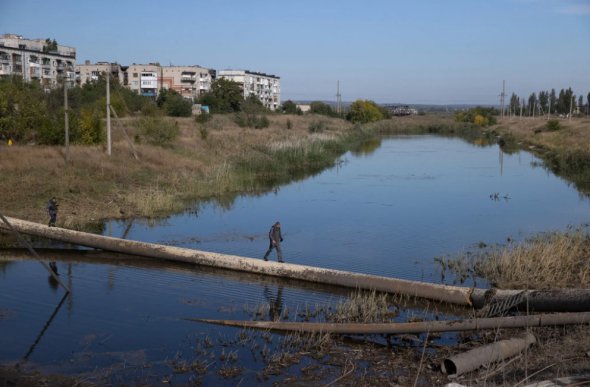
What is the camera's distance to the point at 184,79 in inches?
4601

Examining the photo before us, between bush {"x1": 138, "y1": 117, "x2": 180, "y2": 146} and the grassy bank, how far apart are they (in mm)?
385

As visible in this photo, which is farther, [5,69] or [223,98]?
[5,69]

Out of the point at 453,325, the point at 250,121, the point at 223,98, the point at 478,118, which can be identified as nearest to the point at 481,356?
the point at 453,325

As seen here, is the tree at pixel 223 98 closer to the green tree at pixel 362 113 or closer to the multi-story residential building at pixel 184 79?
the green tree at pixel 362 113

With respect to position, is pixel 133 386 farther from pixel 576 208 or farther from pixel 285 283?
pixel 576 208

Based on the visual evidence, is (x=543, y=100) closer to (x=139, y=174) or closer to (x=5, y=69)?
(x=5, y=69)

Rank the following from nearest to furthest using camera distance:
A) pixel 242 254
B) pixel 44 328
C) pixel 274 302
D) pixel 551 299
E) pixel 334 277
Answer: pixel 551 299
pixel 44 328
pixel 274 302
pixel 334 277
pixel 242 254

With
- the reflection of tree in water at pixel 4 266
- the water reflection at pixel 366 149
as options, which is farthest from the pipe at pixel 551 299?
the water reflection at pixel 366 149

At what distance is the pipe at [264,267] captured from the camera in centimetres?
1171

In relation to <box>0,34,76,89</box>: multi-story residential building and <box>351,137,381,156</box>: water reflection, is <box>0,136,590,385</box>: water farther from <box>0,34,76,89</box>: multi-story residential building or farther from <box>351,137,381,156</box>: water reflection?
<box>0,34,76,89</box>: multi-story residential building

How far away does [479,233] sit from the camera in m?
19.2

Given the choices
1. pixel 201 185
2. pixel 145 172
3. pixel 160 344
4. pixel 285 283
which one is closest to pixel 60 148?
pixel 145 172

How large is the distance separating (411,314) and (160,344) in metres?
4.37

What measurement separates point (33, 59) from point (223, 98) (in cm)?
3033
